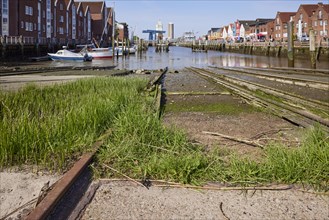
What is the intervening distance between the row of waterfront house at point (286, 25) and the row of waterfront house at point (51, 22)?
4833cm

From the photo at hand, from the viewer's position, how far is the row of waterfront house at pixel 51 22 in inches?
2005

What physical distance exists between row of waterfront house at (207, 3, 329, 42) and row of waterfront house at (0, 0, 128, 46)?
Result: 4833 centimetres

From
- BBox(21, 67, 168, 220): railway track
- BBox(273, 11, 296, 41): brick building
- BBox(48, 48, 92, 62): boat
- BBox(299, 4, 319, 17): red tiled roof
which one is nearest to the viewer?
BBox(21, 67, 168, 220): railway track

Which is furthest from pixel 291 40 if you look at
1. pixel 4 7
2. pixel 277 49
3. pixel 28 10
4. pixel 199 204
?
pixel 28 10

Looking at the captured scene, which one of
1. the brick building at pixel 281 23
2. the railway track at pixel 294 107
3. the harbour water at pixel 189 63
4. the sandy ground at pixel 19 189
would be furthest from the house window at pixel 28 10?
the brick building at pixel 281 23

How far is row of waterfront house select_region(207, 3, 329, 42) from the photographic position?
271ft

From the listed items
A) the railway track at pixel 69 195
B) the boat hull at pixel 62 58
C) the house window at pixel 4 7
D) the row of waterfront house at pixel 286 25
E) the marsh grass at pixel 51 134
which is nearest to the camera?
the railway track at pixel 69 195

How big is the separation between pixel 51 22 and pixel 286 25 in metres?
61.2

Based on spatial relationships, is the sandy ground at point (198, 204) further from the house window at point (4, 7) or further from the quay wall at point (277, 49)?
the house window at point (4, 7)

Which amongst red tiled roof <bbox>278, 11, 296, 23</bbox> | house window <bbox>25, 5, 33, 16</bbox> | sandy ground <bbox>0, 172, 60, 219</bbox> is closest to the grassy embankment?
sandy ground <bbox>0, 172, 60, 219</bbox>

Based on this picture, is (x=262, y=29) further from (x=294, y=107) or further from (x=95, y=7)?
(x=294, y=107)

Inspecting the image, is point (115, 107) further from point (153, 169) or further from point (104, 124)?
point (153, 169)

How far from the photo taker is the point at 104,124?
555 centimetres

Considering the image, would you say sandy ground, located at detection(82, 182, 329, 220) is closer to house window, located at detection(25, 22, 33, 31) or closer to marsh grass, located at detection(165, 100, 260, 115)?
marsh grass, located at detection(165, 100, 260, 115)
